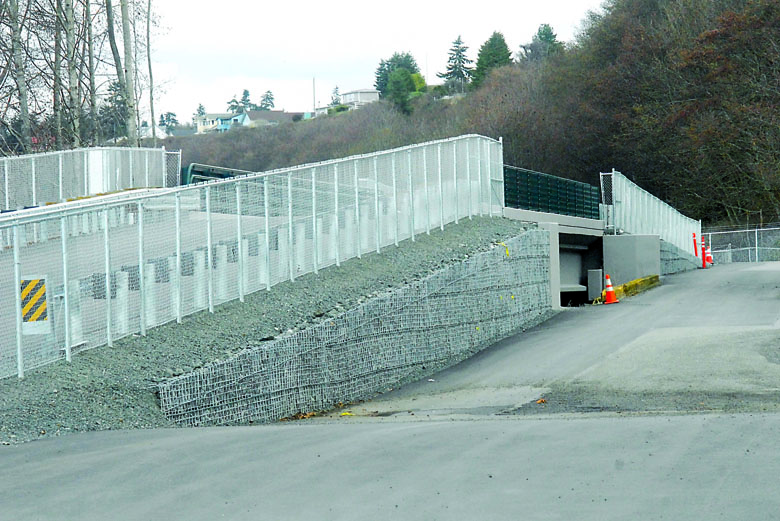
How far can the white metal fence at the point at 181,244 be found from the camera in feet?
38.5

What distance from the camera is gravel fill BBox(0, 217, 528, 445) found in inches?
410

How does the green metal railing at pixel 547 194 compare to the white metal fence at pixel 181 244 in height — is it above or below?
above

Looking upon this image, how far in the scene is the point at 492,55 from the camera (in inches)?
4966

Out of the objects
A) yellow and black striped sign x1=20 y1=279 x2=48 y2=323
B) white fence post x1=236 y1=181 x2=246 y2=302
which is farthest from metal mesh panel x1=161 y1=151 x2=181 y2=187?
yellow and black striped sign x1=20 y1=279 x2=48 y2=323

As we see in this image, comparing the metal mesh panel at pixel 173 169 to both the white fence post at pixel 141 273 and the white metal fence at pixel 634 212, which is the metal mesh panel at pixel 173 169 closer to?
the white metal fence at pixel 634 212

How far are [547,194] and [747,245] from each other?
2402cm

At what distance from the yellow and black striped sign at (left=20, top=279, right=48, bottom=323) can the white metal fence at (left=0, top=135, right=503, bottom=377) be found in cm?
1

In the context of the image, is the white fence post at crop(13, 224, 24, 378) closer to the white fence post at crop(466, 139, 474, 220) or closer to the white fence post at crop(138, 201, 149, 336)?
A: the white fence post at crop(138, 201, 149, 336)

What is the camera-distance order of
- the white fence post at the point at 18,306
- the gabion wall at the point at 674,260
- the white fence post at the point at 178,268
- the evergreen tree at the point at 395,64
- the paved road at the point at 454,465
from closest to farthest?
the paved road at the point at 454,465 → the white fence post at the point at 18,306 → the white fence post at the point at 178,268 → the gabion wall at the point at 674,260 → the evergreen tree at the point at 395,64

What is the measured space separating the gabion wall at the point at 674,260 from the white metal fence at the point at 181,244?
1465cm

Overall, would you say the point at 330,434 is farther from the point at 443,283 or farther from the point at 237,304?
the point at 443,283

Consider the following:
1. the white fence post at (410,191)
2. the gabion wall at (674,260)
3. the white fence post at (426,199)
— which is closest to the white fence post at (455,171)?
the white fence post at (426,199)

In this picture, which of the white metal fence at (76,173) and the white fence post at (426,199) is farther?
the white metal fence at (76,173)

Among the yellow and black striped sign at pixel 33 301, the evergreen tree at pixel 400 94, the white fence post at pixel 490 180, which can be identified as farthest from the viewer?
the evergreen tree at pixel 400 94
